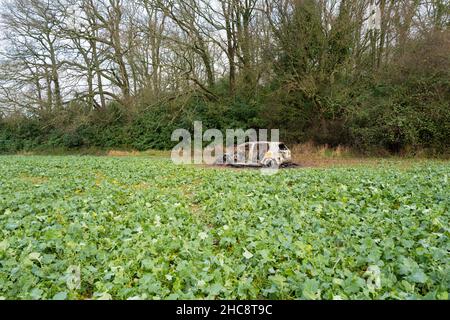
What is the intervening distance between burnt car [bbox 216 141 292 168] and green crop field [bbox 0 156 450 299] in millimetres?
7670

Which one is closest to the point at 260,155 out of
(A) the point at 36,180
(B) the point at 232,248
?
(A) the point at 36,180

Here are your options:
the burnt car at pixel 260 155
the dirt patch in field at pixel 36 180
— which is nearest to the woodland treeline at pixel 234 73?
the burnt car at pixel 260 155

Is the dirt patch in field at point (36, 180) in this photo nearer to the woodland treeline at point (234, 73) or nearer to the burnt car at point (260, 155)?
the burnt car at point (260, 155)

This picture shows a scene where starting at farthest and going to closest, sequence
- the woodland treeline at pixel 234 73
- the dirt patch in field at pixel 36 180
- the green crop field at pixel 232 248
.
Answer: the woodland treeline at pixel 234 73 → the dirt patch in field at pixel 36 180 → the green crop field at pixel 232 248

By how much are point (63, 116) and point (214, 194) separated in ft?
71.4

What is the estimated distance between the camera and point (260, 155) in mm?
13906

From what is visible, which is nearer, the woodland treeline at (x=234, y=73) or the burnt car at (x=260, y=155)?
the burnt car at (x=260, y=155)

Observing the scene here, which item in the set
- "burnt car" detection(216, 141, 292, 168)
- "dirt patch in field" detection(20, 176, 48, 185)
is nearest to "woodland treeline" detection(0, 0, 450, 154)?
"burnt car" detection(216, 141, 292, 168)

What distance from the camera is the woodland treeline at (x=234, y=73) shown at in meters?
15.6

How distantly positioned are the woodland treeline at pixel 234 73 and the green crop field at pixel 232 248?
12.1 meters

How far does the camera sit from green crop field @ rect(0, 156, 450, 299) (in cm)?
234

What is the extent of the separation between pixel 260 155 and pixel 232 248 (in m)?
10.8

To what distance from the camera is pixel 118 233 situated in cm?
373
